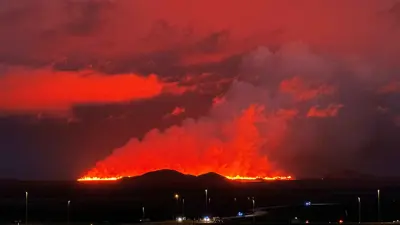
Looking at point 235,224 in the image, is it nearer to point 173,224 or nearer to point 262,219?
point 173,224

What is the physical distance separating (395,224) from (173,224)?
46.7m

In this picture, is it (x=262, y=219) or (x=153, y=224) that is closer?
(x=153, y=224)

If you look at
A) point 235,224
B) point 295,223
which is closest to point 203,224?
point 235,224

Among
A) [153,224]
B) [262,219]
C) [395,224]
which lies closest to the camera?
[395,224]

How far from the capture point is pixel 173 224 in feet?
541

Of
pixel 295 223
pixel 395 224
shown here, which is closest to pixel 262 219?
pixel 295 223

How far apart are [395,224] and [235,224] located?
33.0 metres

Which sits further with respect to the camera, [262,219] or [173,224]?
[262,219]

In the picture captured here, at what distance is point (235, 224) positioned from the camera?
530 ft

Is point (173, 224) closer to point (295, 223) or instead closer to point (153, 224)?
point (153, 224)

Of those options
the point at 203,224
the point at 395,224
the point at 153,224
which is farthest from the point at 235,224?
the point at 395,224

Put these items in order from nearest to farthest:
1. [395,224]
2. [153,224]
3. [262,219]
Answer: [395,224], [153,224], [262,219]

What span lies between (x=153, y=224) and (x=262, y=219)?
141 ft

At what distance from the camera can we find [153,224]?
16388 centimetres
